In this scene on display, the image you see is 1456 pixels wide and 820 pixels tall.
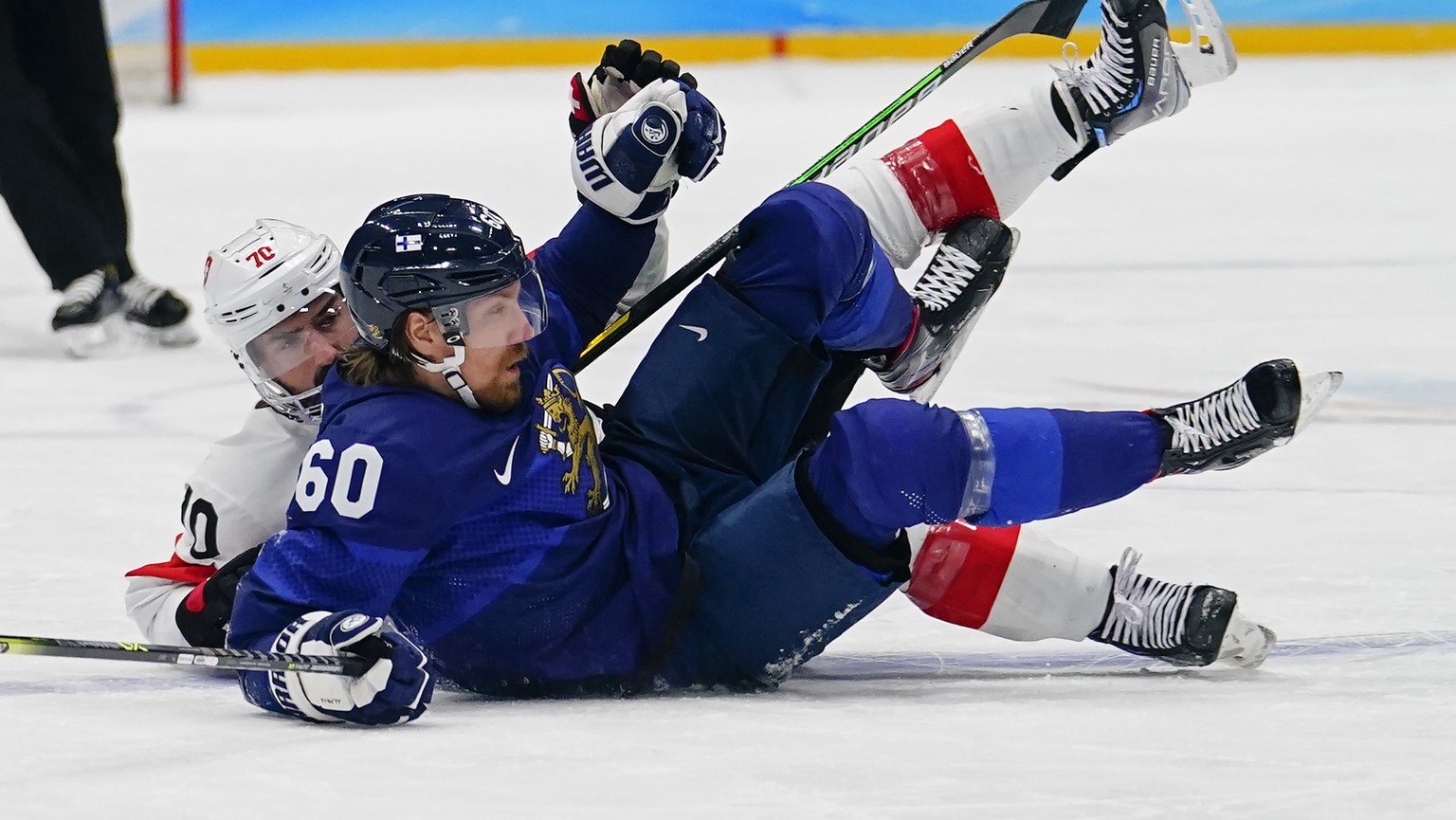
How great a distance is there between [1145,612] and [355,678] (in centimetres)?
91

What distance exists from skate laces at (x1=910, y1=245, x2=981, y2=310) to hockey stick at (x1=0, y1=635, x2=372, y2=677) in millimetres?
1095

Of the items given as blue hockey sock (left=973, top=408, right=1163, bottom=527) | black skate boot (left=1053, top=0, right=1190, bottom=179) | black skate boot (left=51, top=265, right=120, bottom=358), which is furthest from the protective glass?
black skate boot (left=51, top=265, right=120, bottom=358)

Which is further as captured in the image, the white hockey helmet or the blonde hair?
the white hockey helmet

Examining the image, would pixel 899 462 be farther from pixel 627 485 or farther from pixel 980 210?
pixel 980 210

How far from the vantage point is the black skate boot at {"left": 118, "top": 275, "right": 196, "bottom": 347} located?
481 cm

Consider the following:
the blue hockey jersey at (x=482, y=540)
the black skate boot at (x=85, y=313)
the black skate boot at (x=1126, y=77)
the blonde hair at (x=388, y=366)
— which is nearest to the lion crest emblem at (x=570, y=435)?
the blue hockey jersey at (x=482, y=540)

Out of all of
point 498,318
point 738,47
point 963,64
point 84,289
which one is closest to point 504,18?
point 738,47

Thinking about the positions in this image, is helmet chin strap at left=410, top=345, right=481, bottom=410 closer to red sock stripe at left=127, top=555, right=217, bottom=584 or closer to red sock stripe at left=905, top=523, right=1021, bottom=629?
red sock stripe at left=127, top=555, right=217, bottom=584

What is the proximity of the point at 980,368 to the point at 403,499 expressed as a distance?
2.41 m

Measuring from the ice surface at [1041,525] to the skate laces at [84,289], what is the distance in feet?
0.56

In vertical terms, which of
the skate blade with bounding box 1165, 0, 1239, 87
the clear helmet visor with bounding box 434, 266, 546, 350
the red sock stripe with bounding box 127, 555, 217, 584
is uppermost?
the skate blade with bounding box 1165, 0, 1239, 87

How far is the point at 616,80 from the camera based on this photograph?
2629 mm

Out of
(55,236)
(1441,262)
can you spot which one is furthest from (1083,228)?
(55,236)

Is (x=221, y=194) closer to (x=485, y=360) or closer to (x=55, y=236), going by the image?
(x=55, y=236)
